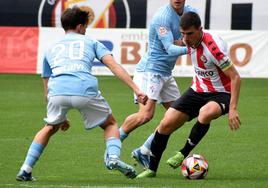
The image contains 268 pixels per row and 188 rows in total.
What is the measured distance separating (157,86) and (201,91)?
4.70 ft

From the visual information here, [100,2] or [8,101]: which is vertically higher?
[100,2]

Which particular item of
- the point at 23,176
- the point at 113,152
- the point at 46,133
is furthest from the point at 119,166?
the point at 23,176

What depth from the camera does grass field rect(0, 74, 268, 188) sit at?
9.74 meters

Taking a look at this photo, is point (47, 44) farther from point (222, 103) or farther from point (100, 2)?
point (222, 103)

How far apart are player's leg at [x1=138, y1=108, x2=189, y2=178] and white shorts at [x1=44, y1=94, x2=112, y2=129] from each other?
104 centimetres

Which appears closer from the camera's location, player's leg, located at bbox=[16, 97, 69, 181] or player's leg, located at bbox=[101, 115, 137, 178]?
player's leg, located at bbox=[101, 115, 137, 178]

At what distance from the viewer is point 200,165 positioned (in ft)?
33.1

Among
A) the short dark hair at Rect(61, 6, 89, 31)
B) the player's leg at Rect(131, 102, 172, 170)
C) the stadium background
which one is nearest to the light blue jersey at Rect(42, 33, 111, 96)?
the short dark hair at Rect(61, 6, 89, 31)

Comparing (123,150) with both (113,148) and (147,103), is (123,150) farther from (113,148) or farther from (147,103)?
(113,148)

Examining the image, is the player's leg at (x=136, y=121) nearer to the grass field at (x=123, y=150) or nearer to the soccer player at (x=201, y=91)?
the grass field at (x=123, y=150)

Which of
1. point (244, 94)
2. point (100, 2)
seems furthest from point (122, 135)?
point (100, 2)

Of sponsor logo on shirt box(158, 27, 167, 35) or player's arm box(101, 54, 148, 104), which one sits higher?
sponsor logo on shirt box(158, 27, 167, 35)

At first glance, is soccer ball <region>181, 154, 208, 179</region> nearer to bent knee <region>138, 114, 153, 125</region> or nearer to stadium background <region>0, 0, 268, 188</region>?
stadium background <region>0, 0, 268, 188</region>

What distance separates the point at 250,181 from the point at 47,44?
17115 mm
